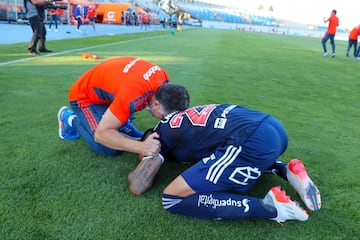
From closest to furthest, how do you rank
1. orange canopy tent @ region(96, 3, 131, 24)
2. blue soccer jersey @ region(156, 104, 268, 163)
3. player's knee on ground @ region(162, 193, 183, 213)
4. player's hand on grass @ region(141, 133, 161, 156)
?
player's knee on ground @ region(162, 193, 183, 213)
blue soccer jersey @ region(156, 104, 268, 163)
player's hand on grass @ region(141, 133, 161, 156)
orange canopy tent @ region(96, 3, 131, 24)

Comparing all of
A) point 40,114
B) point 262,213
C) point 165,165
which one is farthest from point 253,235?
point 40,114

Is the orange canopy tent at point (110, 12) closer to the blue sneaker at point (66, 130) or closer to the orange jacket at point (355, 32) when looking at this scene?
the orange jacket at point (355, 32)

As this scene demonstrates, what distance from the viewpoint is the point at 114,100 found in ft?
7.09

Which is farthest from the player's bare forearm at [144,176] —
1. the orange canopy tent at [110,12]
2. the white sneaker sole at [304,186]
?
the orange canopy tent at [110,12]

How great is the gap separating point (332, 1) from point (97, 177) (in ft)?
222

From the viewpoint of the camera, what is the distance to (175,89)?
2.23m

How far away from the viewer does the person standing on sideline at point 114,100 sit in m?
2.14

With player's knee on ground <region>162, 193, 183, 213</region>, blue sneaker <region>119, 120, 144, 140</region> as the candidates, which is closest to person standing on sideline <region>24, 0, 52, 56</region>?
blue sneaker <region>119, 120, 144, 140</region>

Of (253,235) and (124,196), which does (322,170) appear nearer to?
(253,235)

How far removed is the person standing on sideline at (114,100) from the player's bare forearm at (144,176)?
0.08 metres

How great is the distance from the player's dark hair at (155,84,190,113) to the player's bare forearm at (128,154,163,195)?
338mm

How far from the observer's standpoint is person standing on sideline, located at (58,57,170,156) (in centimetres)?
214

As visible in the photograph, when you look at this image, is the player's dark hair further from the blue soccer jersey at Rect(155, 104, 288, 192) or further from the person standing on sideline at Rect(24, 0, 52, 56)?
the person standing on sideline at Rect(24, 0, 52, 56)

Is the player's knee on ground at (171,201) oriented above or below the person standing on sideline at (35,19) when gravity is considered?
below
